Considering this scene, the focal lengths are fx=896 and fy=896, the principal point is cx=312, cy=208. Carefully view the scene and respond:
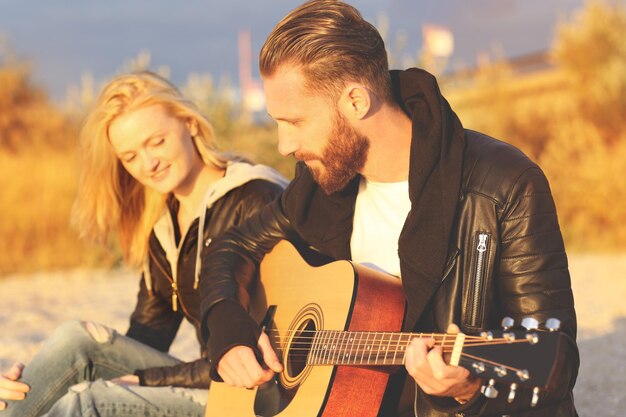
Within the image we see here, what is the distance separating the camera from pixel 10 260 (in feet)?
34.9

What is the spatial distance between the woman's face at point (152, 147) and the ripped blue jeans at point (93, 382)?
26.9 inches

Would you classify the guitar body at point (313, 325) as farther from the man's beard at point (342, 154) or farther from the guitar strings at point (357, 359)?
the man's beard at point (342, 154)

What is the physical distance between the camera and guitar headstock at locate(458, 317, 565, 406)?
6.81ft

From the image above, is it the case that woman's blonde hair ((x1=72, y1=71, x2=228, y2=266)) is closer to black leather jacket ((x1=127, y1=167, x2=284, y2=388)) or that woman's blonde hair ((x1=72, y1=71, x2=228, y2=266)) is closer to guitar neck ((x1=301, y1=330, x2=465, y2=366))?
black leather jacket ((x1=127, y1=167, x2=284, y2=388))

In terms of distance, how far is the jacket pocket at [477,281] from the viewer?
8.29ft

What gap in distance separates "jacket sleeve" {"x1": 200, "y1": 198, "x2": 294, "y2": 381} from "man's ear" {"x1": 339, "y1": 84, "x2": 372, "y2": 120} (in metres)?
0.67

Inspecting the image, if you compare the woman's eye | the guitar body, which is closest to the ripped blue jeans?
the guitar body

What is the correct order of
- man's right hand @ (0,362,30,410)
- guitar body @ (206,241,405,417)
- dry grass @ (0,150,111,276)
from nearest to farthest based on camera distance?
1. guitar body @ (206,241,405,417)
2. man's right hand @ (0,362,30,410)
3. dry grass @ (0,150,111,276)

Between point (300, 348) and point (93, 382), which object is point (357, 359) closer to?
point (300, 348)

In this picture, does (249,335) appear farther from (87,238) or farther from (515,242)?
(87,238)

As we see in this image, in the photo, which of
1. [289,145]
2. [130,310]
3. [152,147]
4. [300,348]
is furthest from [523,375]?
[130,310]

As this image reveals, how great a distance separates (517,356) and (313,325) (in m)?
1.03

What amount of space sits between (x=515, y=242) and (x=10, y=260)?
917cm

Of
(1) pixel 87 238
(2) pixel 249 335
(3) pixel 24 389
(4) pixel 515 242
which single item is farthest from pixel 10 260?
(4) pixel 515 242
